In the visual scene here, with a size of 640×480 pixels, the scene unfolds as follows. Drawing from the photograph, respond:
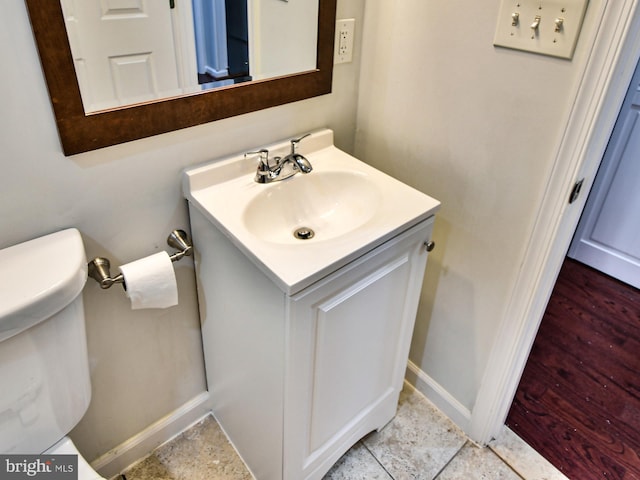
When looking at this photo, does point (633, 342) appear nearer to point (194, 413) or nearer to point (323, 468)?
point (323, 468)

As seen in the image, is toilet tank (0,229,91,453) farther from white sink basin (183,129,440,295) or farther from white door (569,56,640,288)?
white door (569,56,640,288)

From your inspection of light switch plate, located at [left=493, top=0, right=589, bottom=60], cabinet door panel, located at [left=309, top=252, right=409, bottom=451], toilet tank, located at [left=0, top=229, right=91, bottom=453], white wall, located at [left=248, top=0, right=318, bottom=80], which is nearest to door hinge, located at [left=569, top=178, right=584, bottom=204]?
light switch plate, located at [left=493, top=0, right=589, bottom=60]

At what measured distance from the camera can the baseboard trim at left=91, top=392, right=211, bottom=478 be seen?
55.2 inches

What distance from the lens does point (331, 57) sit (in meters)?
1.30

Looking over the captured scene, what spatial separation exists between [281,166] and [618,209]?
5.51 ft

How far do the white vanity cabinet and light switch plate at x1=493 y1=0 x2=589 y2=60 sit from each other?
433 millimetres

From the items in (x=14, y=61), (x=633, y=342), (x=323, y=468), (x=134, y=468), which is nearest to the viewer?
(x=14, y=61)

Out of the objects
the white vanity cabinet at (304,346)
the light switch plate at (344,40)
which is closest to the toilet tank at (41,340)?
the white vanity cabinet at (304,346)

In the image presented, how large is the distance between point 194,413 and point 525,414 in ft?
3.69

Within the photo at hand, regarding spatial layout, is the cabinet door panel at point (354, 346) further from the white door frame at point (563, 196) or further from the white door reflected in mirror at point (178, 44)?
the white door reflected in mirror at point (178, 44)

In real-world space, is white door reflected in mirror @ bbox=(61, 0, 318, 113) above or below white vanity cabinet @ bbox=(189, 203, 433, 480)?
above

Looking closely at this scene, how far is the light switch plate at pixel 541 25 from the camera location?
0.94 meters

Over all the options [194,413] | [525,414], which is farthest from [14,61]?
[525,414]

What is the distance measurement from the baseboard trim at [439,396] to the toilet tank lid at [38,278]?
3.81 feet
